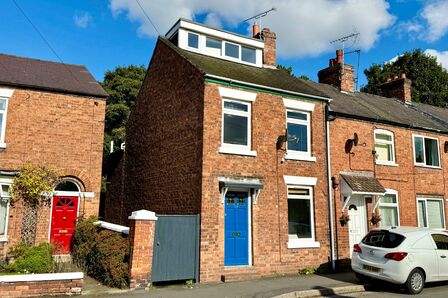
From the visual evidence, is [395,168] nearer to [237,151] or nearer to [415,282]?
[415,282]

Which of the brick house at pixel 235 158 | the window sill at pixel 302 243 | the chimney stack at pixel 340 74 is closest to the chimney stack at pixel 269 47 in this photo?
the brick house at pixel 235 158

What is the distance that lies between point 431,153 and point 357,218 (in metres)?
5.86

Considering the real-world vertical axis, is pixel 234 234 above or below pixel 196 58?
below

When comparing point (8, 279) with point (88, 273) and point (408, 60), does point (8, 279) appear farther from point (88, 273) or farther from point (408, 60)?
point (408, 60)

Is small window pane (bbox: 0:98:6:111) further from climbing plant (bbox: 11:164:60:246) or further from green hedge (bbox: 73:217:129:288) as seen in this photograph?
green hedge (bbox: 73:217:129:288)

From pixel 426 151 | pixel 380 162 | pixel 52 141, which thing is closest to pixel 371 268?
pixel 380 162

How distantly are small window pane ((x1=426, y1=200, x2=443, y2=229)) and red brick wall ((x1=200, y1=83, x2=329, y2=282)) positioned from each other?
629cm

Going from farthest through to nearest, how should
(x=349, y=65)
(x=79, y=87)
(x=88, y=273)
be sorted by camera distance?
(x=349, y=65) < (x=79, y=87) < (x=88, y=273)

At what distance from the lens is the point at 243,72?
14.6 metres

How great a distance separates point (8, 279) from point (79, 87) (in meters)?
8.41

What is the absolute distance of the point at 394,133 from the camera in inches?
657

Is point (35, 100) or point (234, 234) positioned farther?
point (35, 100)

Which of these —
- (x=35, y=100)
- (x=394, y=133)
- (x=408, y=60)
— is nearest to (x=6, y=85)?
(x=35, y=100)

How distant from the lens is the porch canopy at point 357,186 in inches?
555
